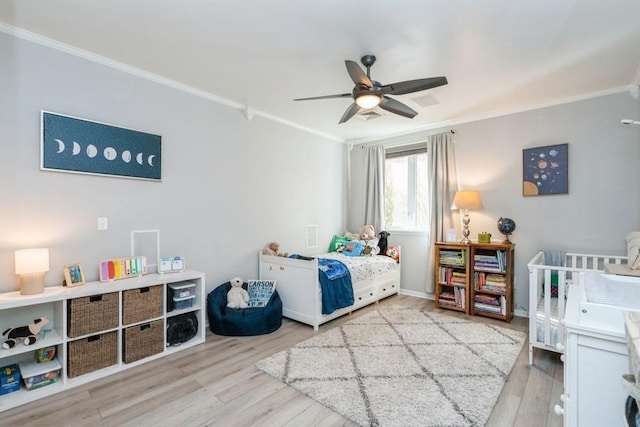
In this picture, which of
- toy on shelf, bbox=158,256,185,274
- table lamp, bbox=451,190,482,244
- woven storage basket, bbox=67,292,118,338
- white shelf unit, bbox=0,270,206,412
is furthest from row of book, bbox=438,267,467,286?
woven storage basket, bbox=67,292,118,338

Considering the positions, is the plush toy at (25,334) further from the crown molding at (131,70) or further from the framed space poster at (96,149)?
the crown molding at (131,70)

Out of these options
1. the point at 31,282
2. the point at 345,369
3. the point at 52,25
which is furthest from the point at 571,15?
the point at 31,282

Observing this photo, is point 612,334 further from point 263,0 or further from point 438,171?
point 438,171

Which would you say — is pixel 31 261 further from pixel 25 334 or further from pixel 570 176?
pixel 570 176

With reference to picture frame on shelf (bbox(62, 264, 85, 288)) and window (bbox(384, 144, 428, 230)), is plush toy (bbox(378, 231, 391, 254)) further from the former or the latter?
picture frame on shelf (bbox(62, 264, 85, 288))

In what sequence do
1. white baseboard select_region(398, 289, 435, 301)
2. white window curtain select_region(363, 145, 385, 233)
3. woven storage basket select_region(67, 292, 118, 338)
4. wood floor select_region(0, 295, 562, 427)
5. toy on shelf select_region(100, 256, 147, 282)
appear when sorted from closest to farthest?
wood floor select_region(0, 295, 562, 427)
woven storage basket select_region(67, 292, 118, 338)
toy on shelf select_region(100, 256, 147, 282)
white baseboard select_region(398, 289, 435, 301)
white window curtain select_region(363, 145, 385, 233)

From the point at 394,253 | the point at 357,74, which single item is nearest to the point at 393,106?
the point at 357,74

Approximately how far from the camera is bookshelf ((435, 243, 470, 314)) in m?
3.80

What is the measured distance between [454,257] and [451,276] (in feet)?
0.82

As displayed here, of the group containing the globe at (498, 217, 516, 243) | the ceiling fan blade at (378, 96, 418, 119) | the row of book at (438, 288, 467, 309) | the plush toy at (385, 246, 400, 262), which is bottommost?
the row of book at (438, 288, 467, 309)

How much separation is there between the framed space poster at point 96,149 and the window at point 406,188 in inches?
132

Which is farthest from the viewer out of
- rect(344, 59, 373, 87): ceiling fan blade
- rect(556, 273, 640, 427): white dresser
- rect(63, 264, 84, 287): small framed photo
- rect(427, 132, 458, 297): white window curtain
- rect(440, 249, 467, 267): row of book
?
rect(427, 132, 458, 297): white window curtain

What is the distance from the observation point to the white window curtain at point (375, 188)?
4906 millimetres

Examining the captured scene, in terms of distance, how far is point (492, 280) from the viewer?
3.64 metres
